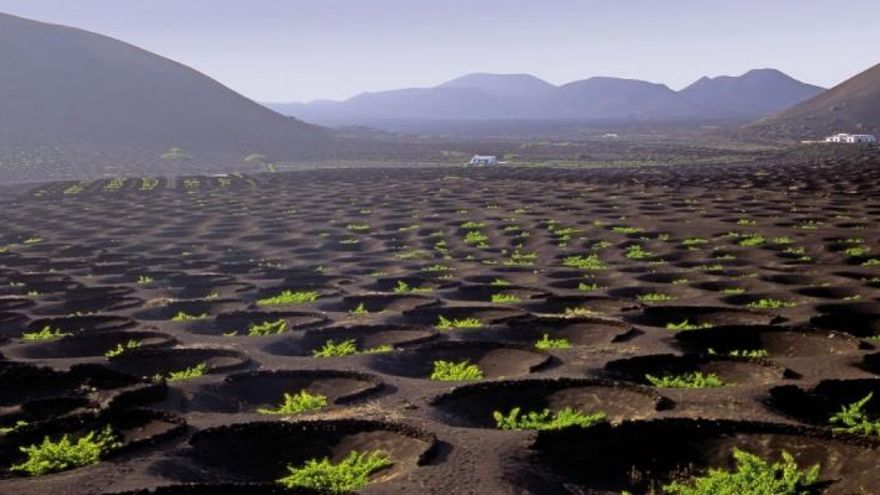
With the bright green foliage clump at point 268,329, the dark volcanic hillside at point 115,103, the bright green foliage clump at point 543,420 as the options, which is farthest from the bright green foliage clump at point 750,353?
the dark volcanic hillside at point 115,103

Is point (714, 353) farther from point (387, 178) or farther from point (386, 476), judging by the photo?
point (387, 178)

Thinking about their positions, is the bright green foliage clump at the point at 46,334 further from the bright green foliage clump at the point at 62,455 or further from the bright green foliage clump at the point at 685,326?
the bright green foliage clump at the point at 685,326

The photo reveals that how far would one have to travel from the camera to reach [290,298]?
20641 mm

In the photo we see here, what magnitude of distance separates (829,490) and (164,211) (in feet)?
128

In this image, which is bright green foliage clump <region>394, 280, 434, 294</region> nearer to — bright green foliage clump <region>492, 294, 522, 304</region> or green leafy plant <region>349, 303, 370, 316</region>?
green leafy plant <region>349, 303, 370, 316</region>

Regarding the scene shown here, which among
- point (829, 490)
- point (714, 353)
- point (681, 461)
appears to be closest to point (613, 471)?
point (681, 461)

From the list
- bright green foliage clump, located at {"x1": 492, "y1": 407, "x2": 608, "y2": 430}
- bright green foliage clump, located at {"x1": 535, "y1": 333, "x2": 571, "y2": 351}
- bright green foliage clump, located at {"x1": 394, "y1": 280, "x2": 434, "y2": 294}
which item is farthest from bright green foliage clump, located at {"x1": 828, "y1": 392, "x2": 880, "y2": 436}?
bright green foliage clump, located at {"x1": 394, "y1": 280, "x2": 434, "y2": 294}

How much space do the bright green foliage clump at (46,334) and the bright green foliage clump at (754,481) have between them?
11.8 meters

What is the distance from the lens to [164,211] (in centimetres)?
4462

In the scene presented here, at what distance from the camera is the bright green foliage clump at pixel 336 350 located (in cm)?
1547

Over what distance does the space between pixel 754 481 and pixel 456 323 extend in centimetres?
903

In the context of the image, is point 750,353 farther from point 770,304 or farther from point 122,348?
point 122,348

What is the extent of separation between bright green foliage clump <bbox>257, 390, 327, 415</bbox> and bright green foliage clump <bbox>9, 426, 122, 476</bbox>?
7.03 feet

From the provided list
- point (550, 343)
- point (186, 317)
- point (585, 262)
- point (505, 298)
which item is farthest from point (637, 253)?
point (186, 317)
